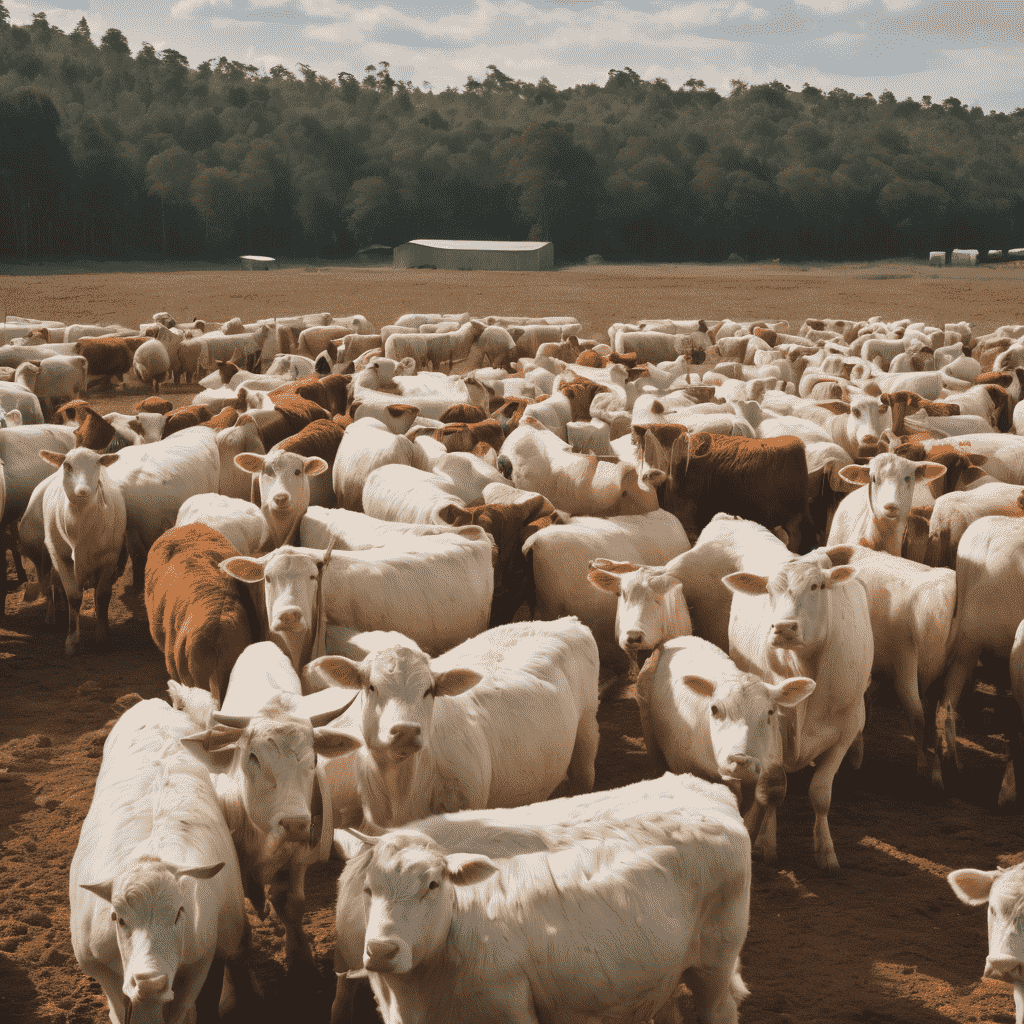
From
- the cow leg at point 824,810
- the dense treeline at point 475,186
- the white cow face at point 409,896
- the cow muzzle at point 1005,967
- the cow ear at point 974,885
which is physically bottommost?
the cow leg at point 824,810

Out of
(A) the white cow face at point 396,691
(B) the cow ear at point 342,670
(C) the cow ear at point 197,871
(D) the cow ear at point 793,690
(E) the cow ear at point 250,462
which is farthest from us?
(E) the cow ear at point 250,462

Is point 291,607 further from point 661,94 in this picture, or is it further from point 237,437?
point 661,94

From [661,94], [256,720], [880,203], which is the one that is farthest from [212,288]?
[661,94]

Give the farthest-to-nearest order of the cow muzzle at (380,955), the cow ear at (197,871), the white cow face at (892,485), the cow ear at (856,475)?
the cow ear at (856,475) < the white cow face at (892,485) < the cow ear at (197,871) < the cow muzzle at (380,955)

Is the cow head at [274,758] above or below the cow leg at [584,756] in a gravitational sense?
above

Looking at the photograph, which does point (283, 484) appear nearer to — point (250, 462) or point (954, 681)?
point (250, 462)

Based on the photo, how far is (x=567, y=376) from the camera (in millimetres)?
13859

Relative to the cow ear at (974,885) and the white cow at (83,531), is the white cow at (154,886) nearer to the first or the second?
the cow ear at (974,885)

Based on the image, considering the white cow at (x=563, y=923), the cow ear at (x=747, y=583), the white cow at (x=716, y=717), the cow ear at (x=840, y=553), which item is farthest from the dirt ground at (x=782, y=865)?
the cow ear at (x=840, y=553)

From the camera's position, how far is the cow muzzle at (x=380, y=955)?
3.14 meters

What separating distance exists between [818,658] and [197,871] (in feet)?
10.9

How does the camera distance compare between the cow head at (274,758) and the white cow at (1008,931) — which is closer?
the white cow at (1008,931)

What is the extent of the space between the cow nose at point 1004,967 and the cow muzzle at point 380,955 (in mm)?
1883

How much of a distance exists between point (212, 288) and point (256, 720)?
130 ft
